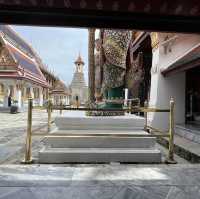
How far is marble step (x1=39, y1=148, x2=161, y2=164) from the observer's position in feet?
16.4

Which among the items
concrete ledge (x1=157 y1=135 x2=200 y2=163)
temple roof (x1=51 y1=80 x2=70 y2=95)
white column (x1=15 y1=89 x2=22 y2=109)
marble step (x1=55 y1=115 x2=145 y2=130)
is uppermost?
temple roof (x1=51 y1=80 x2=70 y2=95)

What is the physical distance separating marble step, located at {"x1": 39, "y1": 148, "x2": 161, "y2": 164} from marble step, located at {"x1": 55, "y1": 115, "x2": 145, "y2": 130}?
53 centimetres

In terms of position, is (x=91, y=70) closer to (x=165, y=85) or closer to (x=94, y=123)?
(x=94, y=123)

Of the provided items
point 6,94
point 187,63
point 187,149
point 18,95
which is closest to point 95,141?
point 187,149

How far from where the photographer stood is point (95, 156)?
16.4 ft

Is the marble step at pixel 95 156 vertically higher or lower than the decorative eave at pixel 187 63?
lower

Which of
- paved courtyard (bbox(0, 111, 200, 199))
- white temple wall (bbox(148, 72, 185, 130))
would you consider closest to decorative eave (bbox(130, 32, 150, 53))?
white temple wall (bbox(148, 72, 185, 130))

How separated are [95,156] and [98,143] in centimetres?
30

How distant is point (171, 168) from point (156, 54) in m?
5.72

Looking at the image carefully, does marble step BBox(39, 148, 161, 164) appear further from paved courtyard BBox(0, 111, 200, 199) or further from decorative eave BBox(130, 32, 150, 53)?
decorative eave BBox(130, 32, 150, 53)

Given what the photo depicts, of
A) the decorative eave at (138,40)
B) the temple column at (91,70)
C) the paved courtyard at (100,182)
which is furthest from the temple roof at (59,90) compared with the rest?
the paved courtyard at (100,182)

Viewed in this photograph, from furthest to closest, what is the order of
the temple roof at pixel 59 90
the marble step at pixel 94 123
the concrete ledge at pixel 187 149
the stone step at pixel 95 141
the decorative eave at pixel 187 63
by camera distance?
the temple roof at pixel 59 90
the decorative eave at pixel 187 63
the concrete ledge at pixel 187 149
the marble step at pixel 94 123
the stone step at pixel 95 141

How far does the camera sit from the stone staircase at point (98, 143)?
5.00 m

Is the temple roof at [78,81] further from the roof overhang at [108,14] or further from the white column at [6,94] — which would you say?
the roof overhang at [108,14]
